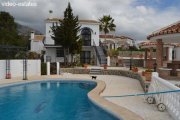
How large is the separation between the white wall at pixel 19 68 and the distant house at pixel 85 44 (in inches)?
410

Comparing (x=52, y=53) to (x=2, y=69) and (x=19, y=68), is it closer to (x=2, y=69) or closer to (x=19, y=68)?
(x=19, y=68)

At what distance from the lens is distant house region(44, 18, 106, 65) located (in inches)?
1497

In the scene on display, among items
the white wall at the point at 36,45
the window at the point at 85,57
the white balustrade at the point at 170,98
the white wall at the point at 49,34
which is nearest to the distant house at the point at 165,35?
the white balustrade at the point at 170,98

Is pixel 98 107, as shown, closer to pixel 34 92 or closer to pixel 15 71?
pixel 34 92

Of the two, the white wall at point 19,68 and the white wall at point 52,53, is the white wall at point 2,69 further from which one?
the white wall at point 52,53

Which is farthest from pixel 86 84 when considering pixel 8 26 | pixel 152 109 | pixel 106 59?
pixel 8 26

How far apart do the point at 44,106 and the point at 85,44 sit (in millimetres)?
26791

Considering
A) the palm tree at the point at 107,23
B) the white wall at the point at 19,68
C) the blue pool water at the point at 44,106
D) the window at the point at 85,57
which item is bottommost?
the blue pool water at the point at 44,106

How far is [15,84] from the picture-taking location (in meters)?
20.4

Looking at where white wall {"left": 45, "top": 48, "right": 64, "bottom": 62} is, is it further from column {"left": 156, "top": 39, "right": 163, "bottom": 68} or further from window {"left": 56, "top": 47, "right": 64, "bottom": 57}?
column {"left": 156, "top": 39, "right": 163, "bottom": 68}

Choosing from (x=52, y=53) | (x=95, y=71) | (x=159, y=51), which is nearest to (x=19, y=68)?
(x=95, y=71)

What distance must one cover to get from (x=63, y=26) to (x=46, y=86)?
13.6m

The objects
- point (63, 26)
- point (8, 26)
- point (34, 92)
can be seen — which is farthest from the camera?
point (8, 26)

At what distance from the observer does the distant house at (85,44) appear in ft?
125
